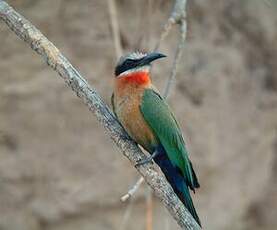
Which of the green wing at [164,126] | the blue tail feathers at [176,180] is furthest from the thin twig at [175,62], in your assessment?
the blue tail feathers at [176,180]

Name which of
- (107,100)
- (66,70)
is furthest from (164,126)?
(107,100)

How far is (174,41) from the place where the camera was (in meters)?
4.49

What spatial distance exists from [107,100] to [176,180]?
1476mm

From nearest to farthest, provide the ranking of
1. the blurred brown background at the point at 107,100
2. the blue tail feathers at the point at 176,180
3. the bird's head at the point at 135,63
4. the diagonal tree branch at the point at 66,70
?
the diagonal tree branch at the point at 66,70, the blue tail feathers at the point at 176,180, the bird's head at the point at 135,63, the blurred brown background at the point at 107,100

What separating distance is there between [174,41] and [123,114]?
164 cm

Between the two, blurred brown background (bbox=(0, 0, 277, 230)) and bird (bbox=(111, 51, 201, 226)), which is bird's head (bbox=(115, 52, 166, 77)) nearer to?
bird (bbox=(111, 51, 201, 226))

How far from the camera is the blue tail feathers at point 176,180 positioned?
9.37 feet

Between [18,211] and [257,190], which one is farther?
[257,190]

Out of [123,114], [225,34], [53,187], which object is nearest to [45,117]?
[53,187]

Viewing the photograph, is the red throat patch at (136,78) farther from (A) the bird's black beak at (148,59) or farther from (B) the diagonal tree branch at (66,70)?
(B) the diagonal tree branch at (66,70)

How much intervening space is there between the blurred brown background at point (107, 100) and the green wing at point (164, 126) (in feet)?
3.55

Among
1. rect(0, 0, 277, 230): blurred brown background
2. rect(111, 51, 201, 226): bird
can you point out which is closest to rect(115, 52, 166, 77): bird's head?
rect(111, 51, 201, 226): bird

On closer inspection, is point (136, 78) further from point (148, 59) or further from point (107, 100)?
point (107, 100)

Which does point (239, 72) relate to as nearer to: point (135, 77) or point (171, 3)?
point (171, 3)
